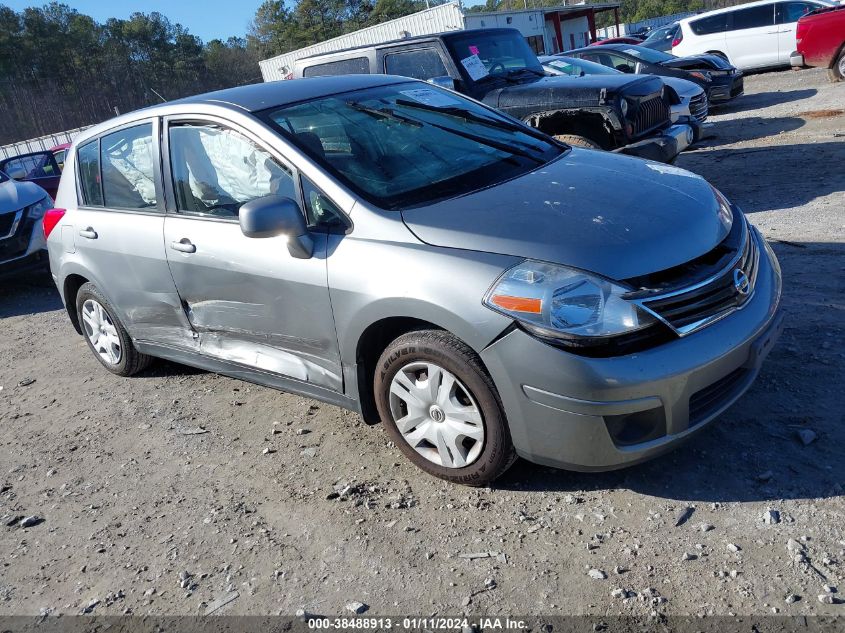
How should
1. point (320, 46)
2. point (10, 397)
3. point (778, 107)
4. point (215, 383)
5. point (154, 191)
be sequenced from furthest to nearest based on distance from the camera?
point (320, 46) → point (778, 107) → point (10, 397) → point (215, 383) → point (154, 191)

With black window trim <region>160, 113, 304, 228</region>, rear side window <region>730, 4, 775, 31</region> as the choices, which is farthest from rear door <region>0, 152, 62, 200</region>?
rear side window <region>730, 4, 775, 31</region>

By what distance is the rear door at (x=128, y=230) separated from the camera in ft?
13.8

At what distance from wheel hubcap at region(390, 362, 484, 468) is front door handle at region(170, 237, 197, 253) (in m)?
1.41

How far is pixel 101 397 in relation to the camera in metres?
5.03

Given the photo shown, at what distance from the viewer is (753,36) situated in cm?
1788

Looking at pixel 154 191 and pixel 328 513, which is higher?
pixel 154 191

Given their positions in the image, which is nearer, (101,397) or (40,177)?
(101,397)

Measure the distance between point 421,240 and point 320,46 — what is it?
31215 mm

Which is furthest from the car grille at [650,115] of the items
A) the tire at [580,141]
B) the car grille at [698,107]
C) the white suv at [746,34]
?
the white suv at [746,34]

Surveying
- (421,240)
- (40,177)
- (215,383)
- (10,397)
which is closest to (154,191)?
(215,383)

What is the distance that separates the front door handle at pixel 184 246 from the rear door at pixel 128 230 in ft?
0.47

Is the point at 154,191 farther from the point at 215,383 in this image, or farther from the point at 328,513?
the point at 328,513

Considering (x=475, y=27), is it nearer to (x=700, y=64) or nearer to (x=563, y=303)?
(x=700, y=64)

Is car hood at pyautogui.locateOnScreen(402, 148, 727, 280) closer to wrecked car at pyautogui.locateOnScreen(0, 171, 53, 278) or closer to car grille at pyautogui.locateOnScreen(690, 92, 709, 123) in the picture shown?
wrecked car at pyautogui.locateOnScreen(0, 171, 53, 278)
